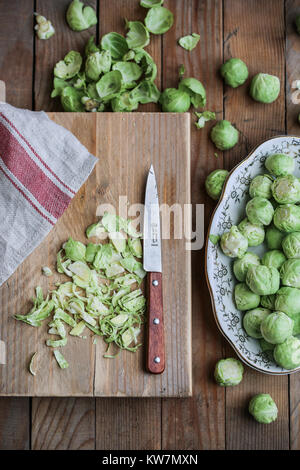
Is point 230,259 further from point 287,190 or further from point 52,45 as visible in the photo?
point 52,45

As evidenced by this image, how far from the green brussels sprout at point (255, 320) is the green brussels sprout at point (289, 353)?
0.23 feet

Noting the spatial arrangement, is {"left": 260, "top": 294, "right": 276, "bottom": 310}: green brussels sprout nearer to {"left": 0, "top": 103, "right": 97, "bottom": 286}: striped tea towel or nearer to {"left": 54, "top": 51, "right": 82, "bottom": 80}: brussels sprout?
{"left": 0, "top": 103, "right": 97, "bottom": 286}: striped tea towel

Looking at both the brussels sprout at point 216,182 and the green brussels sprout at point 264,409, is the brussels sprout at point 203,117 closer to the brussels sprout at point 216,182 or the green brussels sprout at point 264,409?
the brussels sprout at point 216,182

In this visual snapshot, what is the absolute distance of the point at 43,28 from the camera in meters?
1.47

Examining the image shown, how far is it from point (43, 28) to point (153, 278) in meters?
0.84

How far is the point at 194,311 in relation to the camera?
1.42 meters

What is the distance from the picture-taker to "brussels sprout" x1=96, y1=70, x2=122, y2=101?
55.2 inches

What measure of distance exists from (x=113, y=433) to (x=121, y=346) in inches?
13.1

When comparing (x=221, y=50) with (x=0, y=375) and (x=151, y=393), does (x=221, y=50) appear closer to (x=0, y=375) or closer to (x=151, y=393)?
(x=151, y=393)

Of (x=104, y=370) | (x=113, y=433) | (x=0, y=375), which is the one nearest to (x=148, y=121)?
(x=104, y=370)

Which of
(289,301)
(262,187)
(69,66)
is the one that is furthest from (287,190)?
(69,66)

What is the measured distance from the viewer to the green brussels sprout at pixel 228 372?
1.36 metres

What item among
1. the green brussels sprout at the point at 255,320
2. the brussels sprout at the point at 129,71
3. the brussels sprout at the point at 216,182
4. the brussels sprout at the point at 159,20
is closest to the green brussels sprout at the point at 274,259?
the green brussels sprout at the point at 255,320

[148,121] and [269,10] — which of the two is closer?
[148,121]
